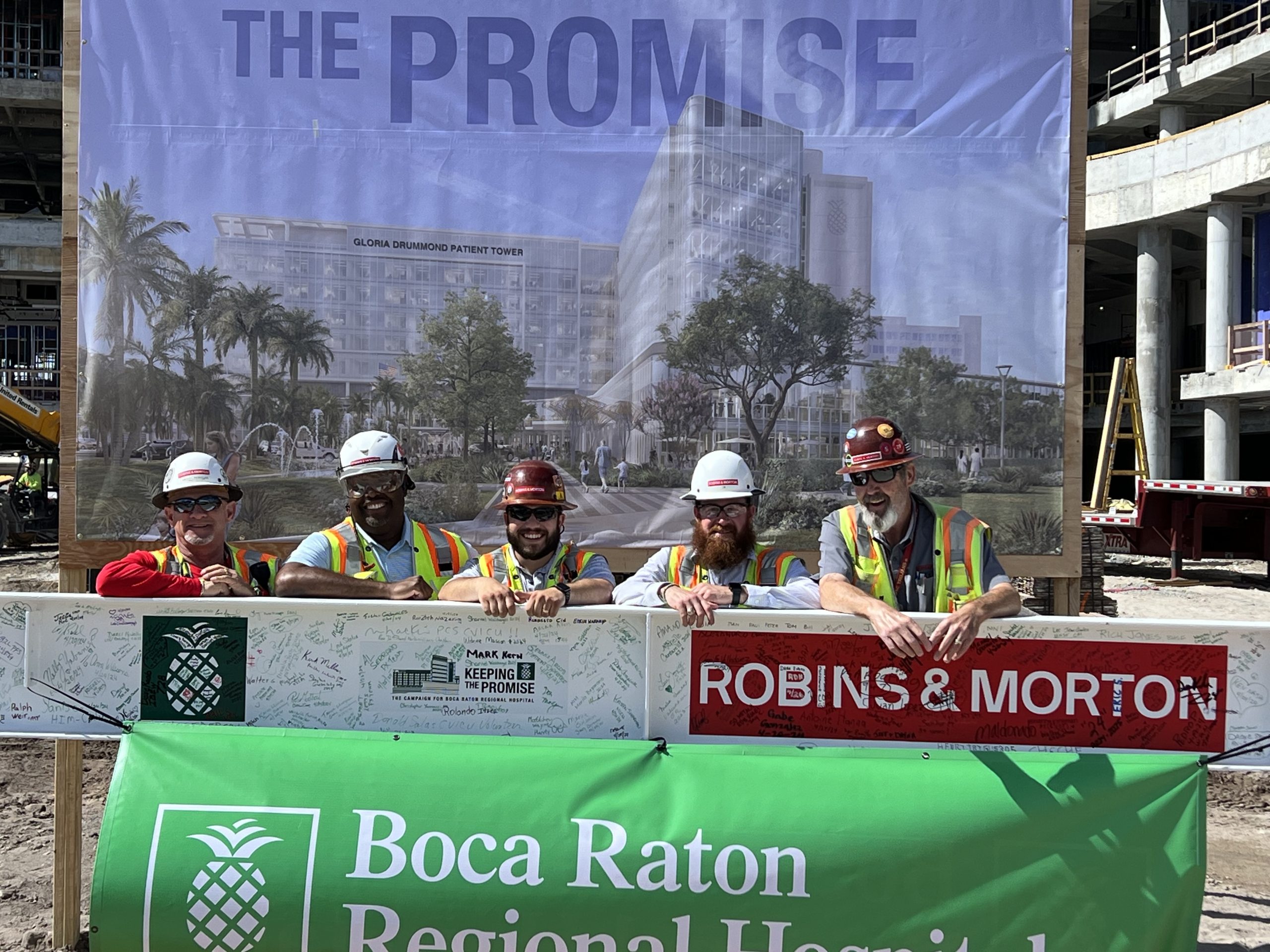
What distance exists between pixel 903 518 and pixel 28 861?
517 centimetres

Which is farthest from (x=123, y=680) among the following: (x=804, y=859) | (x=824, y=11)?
(x=824, y=11)

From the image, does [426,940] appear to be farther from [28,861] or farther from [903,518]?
[28,861]

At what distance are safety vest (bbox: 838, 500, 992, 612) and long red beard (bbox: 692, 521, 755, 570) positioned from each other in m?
0.44

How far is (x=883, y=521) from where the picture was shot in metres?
4.60

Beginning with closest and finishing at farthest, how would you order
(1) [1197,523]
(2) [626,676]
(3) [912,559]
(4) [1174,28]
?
(2) [626,676] → (3) [912,559] → (1) [1197,523] → (4) [1174,28]

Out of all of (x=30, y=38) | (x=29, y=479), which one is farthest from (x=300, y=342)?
(x=30, y=38)

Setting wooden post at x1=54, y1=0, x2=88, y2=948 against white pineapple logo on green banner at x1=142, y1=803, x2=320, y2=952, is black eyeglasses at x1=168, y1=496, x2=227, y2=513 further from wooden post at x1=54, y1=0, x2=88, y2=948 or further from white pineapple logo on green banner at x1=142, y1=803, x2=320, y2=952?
white pineapple logo on green banner at x1=142, y1=803, x2=320, y2=952

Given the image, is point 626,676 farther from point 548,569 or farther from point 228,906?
point 228,906

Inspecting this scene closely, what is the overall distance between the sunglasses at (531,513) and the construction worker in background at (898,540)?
1214mm

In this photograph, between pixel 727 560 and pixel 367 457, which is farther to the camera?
pixel 367 457

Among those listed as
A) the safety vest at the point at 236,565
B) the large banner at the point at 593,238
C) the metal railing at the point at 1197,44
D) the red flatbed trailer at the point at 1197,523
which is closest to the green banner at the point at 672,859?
the safety vest at the point at 236,565

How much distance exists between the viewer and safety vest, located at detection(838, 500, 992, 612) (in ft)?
14.6

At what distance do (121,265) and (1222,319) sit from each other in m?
33.1

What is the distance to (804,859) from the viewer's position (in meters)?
3.53
